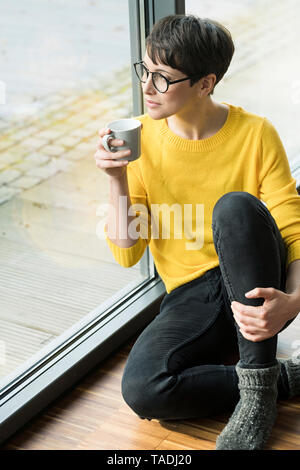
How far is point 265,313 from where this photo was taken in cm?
143

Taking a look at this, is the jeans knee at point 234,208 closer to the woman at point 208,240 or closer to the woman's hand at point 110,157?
the woman at point 208,240

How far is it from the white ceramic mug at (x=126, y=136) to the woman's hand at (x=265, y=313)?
0.37 meters

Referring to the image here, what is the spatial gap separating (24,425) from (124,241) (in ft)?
1.57

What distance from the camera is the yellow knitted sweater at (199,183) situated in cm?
163

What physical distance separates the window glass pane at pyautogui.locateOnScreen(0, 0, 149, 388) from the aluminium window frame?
0.02 meters

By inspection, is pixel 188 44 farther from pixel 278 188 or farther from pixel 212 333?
pixel 212 333

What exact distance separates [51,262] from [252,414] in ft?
2.00

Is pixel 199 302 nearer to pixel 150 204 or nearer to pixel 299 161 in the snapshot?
pixel 150 204

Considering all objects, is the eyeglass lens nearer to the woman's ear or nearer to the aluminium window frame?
the woman's ear

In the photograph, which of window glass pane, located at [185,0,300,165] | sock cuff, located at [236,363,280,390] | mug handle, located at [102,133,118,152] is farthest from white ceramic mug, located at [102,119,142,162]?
window glass pane, located at [185,0,300,165]

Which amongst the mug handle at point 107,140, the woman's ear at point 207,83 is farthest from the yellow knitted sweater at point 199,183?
the mug handle at point 107,140

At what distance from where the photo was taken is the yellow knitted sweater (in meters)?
1.63

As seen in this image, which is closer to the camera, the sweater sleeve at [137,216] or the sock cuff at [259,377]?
the sock cuff at [259,377]

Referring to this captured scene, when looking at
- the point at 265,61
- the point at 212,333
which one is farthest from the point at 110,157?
the point at 265,61
